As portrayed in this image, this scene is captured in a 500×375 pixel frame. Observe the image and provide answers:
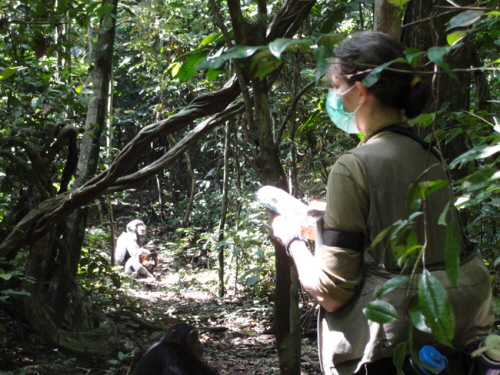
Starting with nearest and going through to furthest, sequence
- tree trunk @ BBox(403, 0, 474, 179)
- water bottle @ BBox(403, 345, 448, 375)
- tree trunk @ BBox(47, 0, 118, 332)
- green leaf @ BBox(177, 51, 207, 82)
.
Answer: water bottle @ BBox(403, 345, 448, 375) → green leaf @ BBox(177, 51, 207, 82) → tree trunk @ BBox(403, 0, 474, 179) → tree trunk @ BBox(47, 0, 118, 332)

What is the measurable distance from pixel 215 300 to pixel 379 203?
6057mm

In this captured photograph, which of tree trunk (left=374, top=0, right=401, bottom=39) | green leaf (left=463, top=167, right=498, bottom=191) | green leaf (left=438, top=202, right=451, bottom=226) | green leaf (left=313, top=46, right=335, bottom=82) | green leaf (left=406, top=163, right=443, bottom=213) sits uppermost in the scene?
tree trunk (left=374, top=0, right=401, bottom=39)

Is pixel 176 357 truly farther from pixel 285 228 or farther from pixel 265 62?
pixel 265 62

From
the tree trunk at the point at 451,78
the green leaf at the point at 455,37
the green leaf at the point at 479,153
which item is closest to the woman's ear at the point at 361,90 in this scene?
the green leaf at the point at 479,153

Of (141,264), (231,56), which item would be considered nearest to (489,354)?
(231,56)

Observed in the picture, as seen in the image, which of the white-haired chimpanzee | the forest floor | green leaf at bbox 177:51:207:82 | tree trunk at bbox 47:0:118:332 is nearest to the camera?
green leaf at bbox 177:51:207:82

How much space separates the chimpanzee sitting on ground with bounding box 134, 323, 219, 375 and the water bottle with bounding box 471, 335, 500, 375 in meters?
2.62

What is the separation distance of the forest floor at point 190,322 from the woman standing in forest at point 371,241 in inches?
110

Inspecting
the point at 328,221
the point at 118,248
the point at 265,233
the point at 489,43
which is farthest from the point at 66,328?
the point at 118,248

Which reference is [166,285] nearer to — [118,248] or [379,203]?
[118,248]

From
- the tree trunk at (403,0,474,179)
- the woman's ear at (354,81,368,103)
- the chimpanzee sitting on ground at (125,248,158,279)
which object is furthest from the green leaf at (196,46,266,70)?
the chimpanzee sitting on ground at (125,248,158,279)

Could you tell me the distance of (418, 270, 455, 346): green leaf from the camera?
102 cm

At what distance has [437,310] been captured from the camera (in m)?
1.03

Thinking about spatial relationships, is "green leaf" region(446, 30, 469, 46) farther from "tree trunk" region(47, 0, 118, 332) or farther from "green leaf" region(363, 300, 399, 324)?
"tree trunk" region(47, 0, 118, 332)
